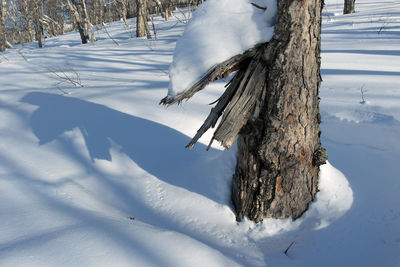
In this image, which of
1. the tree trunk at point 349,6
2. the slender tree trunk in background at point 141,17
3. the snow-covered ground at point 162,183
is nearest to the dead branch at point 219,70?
the snow-covered ground at point 162,183

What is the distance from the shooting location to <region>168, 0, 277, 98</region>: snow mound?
4.17ft

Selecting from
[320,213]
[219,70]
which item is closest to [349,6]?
[320,213]

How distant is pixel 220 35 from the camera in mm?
1291

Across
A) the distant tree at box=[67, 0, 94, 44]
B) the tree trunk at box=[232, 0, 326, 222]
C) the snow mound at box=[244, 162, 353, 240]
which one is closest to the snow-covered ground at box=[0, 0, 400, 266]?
the snow mound at box=[244, 162, 353, 240]

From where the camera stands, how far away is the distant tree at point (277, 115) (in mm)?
1261

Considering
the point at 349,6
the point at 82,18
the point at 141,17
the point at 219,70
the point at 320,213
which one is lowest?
the point at 320,213

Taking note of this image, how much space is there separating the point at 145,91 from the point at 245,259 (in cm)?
228

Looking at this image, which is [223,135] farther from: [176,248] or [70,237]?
[70,237]

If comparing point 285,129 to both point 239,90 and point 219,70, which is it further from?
point 219,70

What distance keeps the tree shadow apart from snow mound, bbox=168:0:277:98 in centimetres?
80

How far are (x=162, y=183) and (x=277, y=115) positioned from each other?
100 cm

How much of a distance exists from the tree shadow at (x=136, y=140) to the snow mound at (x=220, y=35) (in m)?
0.80

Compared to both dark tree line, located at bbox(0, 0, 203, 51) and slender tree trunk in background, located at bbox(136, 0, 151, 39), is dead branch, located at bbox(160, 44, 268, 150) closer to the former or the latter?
dark tree line, located at bbox(0, 0, 203, 51)

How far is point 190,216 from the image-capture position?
5.32 ft
